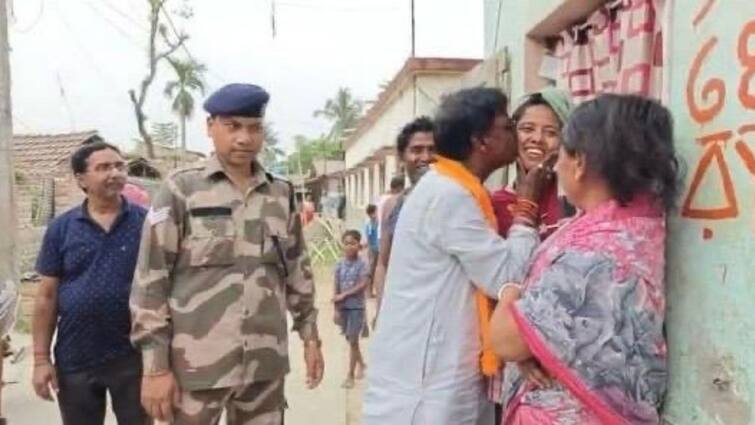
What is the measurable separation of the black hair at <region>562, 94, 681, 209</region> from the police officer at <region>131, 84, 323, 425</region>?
137 cm

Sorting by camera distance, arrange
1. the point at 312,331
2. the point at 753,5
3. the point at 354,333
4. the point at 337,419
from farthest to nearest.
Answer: the point at 354,333
the point at 337,419
the point at 312,331
the point at 753,5

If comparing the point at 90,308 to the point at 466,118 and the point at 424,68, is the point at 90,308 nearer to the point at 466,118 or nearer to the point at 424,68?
the point at 466,118

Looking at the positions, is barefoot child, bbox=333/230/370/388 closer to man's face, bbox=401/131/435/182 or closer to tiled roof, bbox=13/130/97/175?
man's face, bbox=401/131/435/182

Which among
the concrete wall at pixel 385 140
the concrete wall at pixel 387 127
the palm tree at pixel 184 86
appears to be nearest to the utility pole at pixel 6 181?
the concrete wall at pixel 385 140

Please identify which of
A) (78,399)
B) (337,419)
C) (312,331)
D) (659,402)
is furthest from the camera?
(337,419)

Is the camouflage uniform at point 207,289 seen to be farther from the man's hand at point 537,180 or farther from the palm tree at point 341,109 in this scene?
the palm tree at point 341,109

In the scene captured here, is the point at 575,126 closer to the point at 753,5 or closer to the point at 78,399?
the point at 753,5

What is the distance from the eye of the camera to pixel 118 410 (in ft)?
11.5

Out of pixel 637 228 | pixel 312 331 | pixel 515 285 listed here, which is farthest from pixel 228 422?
pixel 637 228

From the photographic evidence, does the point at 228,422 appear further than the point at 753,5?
Yes

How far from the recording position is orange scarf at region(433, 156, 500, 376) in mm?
2223

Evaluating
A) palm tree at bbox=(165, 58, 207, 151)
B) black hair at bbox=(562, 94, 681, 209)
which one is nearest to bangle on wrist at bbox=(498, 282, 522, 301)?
black hair at bbox=(562, 94, 681, 209)

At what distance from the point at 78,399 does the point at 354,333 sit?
4.08 m

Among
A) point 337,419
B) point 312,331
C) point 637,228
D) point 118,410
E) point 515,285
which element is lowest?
point 337,419
